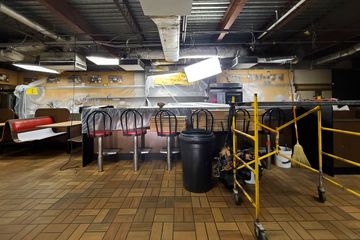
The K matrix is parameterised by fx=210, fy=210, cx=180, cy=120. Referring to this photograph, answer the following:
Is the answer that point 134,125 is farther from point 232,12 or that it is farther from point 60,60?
point 60,60

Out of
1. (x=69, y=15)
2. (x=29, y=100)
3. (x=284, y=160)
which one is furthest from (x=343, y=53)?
(x=29, y=100)

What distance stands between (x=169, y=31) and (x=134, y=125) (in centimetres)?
173

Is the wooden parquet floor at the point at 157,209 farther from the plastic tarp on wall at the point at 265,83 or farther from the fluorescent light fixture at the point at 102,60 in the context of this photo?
the plastic tarp on wall at the point at 265,83

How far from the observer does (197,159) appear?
2.61 m

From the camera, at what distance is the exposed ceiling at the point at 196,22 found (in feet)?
10.8

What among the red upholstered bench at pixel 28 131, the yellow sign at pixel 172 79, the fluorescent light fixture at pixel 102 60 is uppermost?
the fluorescent light fixture at pixel 102 60

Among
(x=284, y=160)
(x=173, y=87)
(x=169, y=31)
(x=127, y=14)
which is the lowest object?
(x=284, y=160)

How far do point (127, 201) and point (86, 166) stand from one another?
1843 millimetres

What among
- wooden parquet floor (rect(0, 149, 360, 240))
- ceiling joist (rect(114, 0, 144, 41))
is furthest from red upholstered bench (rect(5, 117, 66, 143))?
ceiling joist (rect(114, 0, 144, 41))

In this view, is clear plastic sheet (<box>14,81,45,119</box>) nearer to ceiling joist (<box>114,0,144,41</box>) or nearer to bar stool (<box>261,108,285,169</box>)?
ceiling joist (<box>114,0,144,41</box>)

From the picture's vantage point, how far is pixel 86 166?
155 inches

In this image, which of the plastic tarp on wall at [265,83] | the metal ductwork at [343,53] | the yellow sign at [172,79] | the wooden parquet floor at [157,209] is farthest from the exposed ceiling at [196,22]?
the wooden parquet floor at [157,209]

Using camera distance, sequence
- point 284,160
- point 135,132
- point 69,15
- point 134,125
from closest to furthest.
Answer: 1. point 69,15
2. point 135,132
3. point 284,160
4. point 134,125

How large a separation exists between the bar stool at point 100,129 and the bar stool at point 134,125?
0.25m
